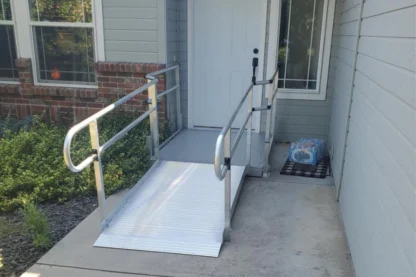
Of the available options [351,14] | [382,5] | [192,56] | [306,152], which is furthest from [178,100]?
[382,5]

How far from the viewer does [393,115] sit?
6.08 feet

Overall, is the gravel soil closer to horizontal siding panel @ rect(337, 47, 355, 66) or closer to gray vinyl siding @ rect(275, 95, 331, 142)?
horizontal siding panel @ rect(337, 47, 355, 66)

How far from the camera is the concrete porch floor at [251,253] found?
2521mm

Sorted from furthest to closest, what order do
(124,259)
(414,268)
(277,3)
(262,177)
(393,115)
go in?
(277,3) < (262,177) < (124,259) < (393,115) < (414,268)

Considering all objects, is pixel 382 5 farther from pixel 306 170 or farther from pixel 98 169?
pixel 306 170

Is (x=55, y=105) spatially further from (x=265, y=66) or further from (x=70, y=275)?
(x=70, y=275)

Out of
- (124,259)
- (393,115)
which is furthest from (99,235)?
(393,115)

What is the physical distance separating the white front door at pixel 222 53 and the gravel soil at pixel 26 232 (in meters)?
2.32

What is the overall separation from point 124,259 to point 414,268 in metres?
1.86

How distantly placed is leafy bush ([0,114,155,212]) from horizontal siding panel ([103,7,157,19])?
1.24 m

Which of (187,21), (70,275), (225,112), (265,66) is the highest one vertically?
(187,21)

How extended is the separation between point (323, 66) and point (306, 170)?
1.44 metres

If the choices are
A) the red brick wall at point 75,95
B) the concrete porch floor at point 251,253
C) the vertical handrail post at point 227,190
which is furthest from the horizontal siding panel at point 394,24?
the red brick wall at point 75,95

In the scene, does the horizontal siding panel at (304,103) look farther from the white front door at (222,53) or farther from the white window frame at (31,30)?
the white window frame at (31,30)
